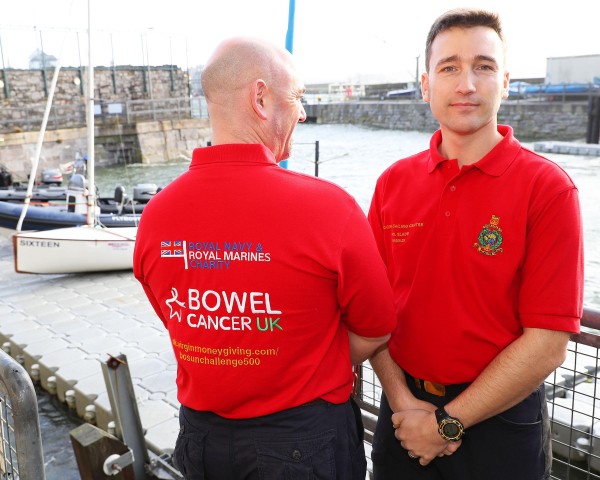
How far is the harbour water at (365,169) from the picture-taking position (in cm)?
1591

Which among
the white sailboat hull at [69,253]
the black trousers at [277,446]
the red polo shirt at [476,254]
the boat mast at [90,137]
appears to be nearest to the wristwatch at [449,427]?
the red polo shirt at [476,254]

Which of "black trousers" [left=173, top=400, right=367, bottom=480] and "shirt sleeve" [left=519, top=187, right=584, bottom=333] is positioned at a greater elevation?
"shirt sleeve" [left=519, top=187, right=584, bottom=333]

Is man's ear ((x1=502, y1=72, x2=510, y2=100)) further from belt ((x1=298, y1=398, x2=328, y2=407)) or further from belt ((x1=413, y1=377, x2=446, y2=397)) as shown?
belt ((x1=298, y1=398, x2=328, y2=407))

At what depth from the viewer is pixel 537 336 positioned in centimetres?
156

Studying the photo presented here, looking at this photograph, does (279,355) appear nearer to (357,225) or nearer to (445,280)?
(357,225)

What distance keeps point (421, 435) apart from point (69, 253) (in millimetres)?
7565

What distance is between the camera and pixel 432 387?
1802 mm

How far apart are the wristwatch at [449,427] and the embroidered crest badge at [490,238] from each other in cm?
47

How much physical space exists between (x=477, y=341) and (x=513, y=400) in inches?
7.1

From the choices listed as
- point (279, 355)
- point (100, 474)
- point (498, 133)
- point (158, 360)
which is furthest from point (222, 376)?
point (158, 360)

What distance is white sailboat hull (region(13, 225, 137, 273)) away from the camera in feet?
27.3

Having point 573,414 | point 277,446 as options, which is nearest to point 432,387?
point 277,446

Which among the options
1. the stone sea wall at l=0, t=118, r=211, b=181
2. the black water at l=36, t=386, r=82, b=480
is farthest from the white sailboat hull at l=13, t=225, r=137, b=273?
the stone sea wall at l=0, t=118, r=211, b=181

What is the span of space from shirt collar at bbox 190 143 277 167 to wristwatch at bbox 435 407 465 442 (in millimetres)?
852
